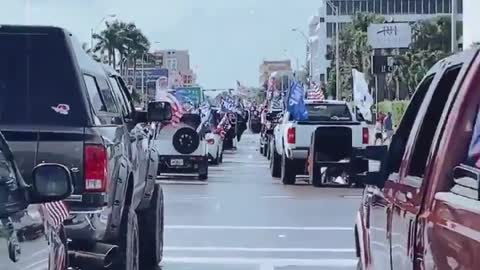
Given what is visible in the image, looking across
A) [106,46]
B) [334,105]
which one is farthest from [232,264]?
[106,46]

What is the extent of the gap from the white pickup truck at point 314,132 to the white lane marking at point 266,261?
10.8m

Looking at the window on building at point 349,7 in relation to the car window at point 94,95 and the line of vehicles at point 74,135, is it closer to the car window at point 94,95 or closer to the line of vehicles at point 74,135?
the line of vehicles at point 74,135

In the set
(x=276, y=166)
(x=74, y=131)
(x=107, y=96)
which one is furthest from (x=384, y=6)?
(x=74, y=131)

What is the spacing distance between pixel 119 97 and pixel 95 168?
2805 millimetres

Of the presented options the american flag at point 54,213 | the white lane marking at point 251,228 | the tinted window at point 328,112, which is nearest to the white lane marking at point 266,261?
the white lane marking at point 251,228

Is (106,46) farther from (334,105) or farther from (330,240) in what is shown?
(330,240)

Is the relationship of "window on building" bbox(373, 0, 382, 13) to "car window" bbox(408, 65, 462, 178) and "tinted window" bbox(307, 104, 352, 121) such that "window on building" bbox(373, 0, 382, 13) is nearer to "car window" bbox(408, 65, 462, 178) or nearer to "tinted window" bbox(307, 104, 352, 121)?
"tinted window" bbox(307, 104, 352, 121)

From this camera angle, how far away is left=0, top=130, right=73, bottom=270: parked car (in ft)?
15.3

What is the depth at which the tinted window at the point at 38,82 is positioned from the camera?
8.16 m

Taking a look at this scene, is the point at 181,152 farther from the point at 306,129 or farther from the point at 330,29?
the point at 330,29

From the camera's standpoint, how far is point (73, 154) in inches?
311

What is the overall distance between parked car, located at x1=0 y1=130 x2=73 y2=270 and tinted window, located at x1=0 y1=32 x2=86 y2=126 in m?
2.49

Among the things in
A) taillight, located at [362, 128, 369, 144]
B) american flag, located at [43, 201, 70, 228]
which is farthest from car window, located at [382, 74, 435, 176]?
taillight, located at [362, 128, 369, 144]

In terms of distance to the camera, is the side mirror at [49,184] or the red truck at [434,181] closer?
the red truck at [434,181]
